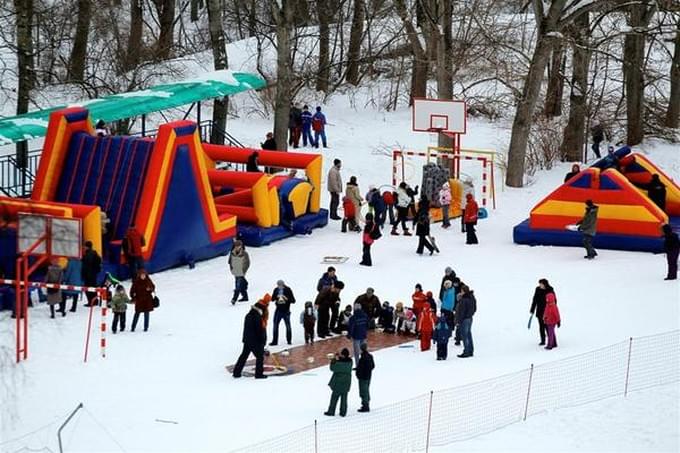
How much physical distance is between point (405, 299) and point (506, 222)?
7.24m

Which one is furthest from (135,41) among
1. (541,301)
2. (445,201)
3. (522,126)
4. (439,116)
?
(541,301)

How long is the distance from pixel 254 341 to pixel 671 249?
8.77 metres

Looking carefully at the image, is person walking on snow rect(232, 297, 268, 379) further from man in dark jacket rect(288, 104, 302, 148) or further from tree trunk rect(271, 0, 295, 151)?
man in dark jacket rect(288, 104, 302, 148)

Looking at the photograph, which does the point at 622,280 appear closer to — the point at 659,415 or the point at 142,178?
the point at 659,415

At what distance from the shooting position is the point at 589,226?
27.9 meters

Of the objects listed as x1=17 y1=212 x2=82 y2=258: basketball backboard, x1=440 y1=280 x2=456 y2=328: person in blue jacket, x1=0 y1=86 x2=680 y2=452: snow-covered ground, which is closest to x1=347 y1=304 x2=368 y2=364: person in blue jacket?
x1=0 y1=86 x2=680 y2=452: snow-covered ground

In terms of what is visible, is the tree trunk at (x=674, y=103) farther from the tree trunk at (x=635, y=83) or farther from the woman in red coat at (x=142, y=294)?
the woman in red coat at (x=142, y=294)

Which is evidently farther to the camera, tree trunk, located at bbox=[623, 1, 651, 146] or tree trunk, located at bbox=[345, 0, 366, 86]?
tree trunk, located at bbox=[345, 0, 366, 86]

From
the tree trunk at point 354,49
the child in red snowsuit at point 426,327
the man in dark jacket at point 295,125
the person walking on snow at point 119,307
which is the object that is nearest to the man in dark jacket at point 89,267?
the person walking on snow at point 119,307

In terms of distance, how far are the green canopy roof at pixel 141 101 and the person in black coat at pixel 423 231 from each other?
22.3 ft

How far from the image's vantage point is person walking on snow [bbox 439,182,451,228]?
30656 millimetres

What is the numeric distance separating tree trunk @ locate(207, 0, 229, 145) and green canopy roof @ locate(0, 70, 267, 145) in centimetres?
215

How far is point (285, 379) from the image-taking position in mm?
21109

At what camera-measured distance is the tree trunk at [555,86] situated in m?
39.6
